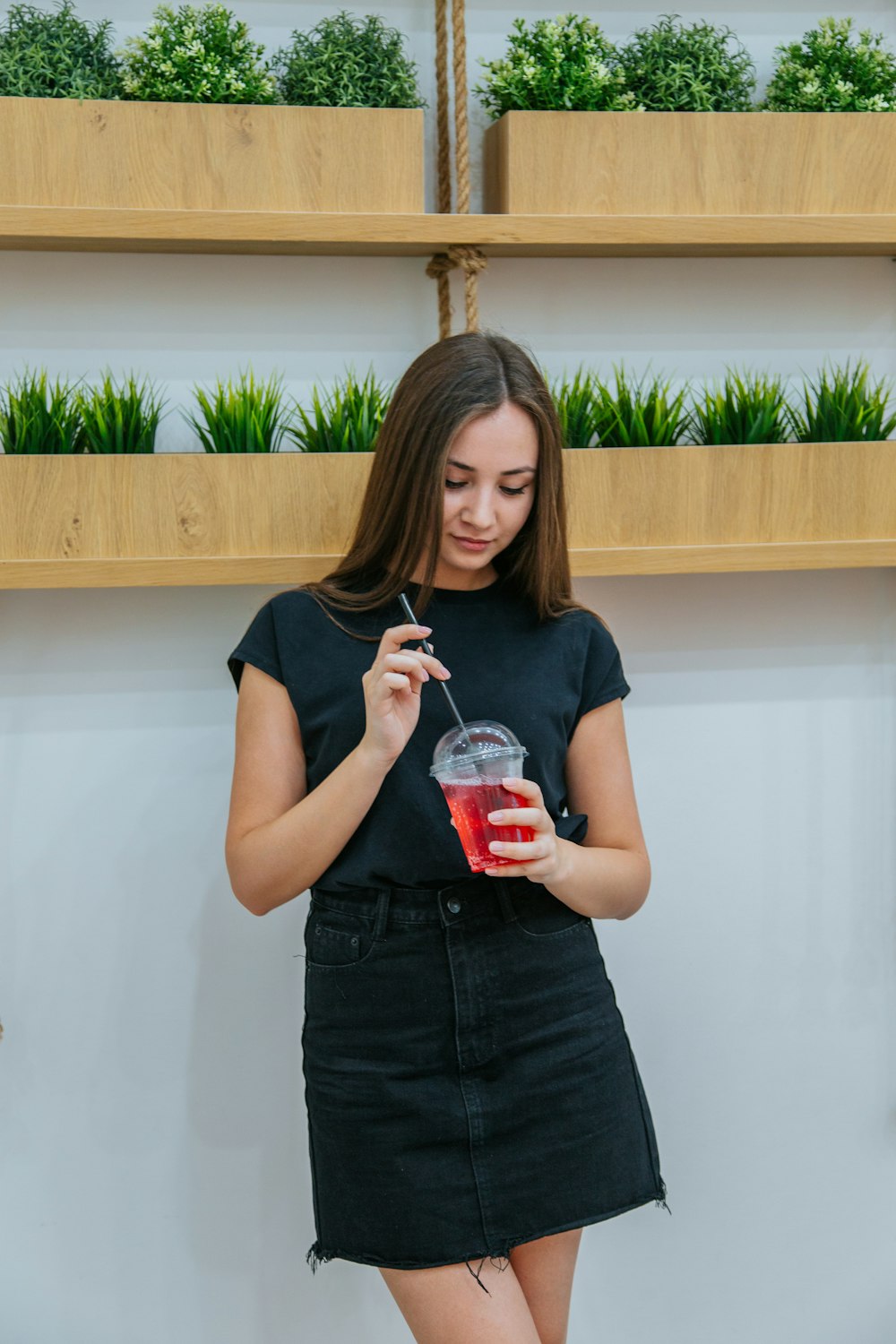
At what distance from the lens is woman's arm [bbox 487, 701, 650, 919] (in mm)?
1364

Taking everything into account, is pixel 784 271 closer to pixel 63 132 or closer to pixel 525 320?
pixel 525 320

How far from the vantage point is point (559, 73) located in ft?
5.54

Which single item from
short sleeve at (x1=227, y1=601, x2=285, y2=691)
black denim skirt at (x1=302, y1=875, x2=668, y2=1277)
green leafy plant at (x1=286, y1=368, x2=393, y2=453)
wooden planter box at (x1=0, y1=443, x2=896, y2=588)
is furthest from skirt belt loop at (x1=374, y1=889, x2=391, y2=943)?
green leafy plant at (x1=286, y1=368, x2=393, y2=453)

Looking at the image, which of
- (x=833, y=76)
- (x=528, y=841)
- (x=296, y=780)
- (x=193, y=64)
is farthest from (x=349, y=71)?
(x=528, y=841)

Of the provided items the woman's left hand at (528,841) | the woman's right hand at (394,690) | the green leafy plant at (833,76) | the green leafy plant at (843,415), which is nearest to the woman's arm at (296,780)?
the woman's right hand at (394,690)

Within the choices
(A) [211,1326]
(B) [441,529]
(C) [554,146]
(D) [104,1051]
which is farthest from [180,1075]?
(C) [554,146]

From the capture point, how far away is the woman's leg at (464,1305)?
1.29m

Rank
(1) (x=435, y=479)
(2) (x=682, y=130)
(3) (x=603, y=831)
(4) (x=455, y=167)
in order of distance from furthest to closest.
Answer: (4) (x=455, y=167)
(2) (x=682, y=130)
(3) (x=603, y=831)
(1) (x=435, y=479)

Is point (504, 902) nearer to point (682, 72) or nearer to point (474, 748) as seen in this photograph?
point (474, 748)

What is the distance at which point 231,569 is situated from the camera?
1615 millimetres

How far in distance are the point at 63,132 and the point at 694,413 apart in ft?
3.15

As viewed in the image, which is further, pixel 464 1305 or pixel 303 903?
pixel 303 903

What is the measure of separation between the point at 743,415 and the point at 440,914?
2.83ft

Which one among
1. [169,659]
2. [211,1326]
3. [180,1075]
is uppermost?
[169,659]
